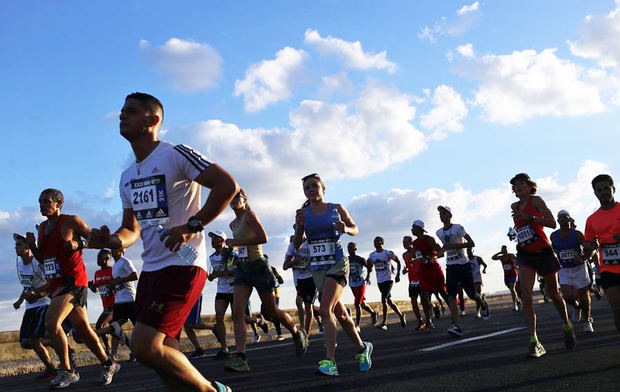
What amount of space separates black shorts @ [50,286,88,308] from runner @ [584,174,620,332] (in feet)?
18.6

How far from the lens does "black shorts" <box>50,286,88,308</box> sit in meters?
7.36

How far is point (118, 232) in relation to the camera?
3.83m

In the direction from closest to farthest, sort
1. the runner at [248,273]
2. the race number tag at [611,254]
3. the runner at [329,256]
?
the race number tag at [611,254], the runner at [329,256], the runner at [248,273]

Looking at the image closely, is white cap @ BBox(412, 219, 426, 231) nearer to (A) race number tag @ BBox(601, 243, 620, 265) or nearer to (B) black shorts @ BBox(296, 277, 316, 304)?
(B) black shorts @ BBox(296, 277, 316, 304)

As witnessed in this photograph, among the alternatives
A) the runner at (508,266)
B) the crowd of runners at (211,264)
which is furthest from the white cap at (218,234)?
the runner at (508,266)

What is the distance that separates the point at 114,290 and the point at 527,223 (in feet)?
26.4

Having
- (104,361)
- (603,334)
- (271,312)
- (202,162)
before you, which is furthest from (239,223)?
(603,334)

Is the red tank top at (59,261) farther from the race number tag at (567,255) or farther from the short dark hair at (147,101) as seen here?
the race number tag at (567,255)

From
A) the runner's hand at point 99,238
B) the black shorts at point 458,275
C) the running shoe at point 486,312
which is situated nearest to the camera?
the runner's hand at point 99,238

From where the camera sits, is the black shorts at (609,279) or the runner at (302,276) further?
the runner at (302,276)

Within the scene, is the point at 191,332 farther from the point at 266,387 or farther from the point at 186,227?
the point at 186,227

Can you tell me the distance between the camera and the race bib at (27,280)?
399 inches

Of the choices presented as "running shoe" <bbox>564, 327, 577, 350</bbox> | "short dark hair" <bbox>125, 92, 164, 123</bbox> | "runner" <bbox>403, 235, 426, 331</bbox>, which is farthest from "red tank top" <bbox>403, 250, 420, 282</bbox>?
"short dark hair" <bbox>125, 92, 164, 123</bbox>

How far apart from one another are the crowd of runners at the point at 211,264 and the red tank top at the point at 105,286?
0.02 meters
